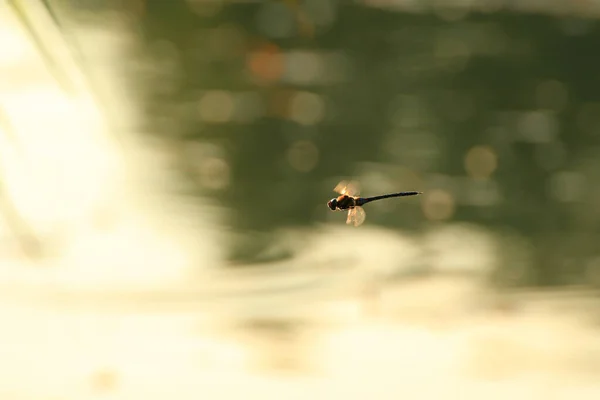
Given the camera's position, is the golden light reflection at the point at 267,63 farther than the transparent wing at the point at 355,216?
Yes

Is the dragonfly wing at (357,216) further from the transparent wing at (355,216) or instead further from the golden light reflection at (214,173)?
the golden light reflection at (214,173)

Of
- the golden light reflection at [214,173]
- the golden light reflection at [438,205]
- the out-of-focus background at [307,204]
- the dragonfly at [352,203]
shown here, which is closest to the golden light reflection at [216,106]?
the out-of-focus background at [307,204]

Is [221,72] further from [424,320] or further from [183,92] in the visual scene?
[424,320]

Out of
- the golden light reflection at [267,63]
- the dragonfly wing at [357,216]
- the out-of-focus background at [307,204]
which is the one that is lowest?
the dragonfly wing at [357,216]

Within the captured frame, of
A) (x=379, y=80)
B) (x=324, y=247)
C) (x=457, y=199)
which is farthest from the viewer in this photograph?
(x=379, y=80)

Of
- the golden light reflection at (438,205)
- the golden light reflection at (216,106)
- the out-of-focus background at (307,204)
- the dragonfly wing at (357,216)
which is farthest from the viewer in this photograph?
the golden light reflection at (216,106)

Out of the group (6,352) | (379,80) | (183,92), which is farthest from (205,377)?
(379,80)

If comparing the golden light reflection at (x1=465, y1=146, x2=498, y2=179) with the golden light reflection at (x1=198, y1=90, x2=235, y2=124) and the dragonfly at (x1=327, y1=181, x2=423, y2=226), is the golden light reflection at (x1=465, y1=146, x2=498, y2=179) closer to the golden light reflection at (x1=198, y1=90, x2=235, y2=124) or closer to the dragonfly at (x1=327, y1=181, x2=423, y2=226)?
the golden light reflection at (x1=198, y1=90, x2=235, y2=124)
